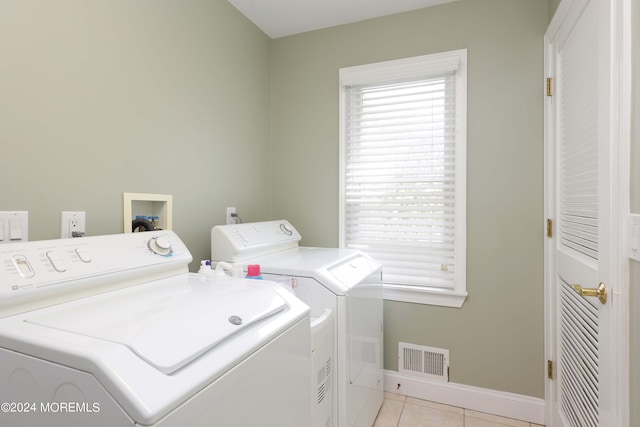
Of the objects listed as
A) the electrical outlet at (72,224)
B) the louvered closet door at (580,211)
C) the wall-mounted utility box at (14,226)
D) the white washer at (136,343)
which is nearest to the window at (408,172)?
the louvered closet door at (580,211)

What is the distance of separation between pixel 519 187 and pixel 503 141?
284mm

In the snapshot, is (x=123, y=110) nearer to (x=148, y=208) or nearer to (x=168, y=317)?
(x=148, y=208)

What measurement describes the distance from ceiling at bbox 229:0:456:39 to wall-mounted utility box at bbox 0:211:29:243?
5.59 ft

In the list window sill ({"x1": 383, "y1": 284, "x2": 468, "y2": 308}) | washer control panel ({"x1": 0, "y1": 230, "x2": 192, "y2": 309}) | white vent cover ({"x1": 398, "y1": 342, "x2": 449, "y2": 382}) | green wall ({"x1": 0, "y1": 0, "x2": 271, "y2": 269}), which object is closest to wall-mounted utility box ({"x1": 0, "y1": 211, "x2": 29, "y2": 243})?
green wall ({"x1": 0, "y1": 0, "x2": 271, "y2": 269})

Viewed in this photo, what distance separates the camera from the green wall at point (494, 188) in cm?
196

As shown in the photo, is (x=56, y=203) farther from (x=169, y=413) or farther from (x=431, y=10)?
(x=431, y=10)

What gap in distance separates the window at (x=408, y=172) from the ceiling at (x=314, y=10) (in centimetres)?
33

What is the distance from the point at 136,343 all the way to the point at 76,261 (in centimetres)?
51

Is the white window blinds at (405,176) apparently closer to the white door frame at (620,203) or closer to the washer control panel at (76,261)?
the white door frame at (620,203)

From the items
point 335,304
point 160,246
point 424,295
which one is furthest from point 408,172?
point 160,246

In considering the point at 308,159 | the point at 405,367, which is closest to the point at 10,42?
the point at 308,159

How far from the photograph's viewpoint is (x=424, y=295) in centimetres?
219

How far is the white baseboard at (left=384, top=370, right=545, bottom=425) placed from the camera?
197cm

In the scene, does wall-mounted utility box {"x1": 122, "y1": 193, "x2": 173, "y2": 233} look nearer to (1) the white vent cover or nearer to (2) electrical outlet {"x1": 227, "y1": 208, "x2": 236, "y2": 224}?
(2) electrical outlet {"x1": 227, "y1": 208, "x2": 236, "y2": 224}
